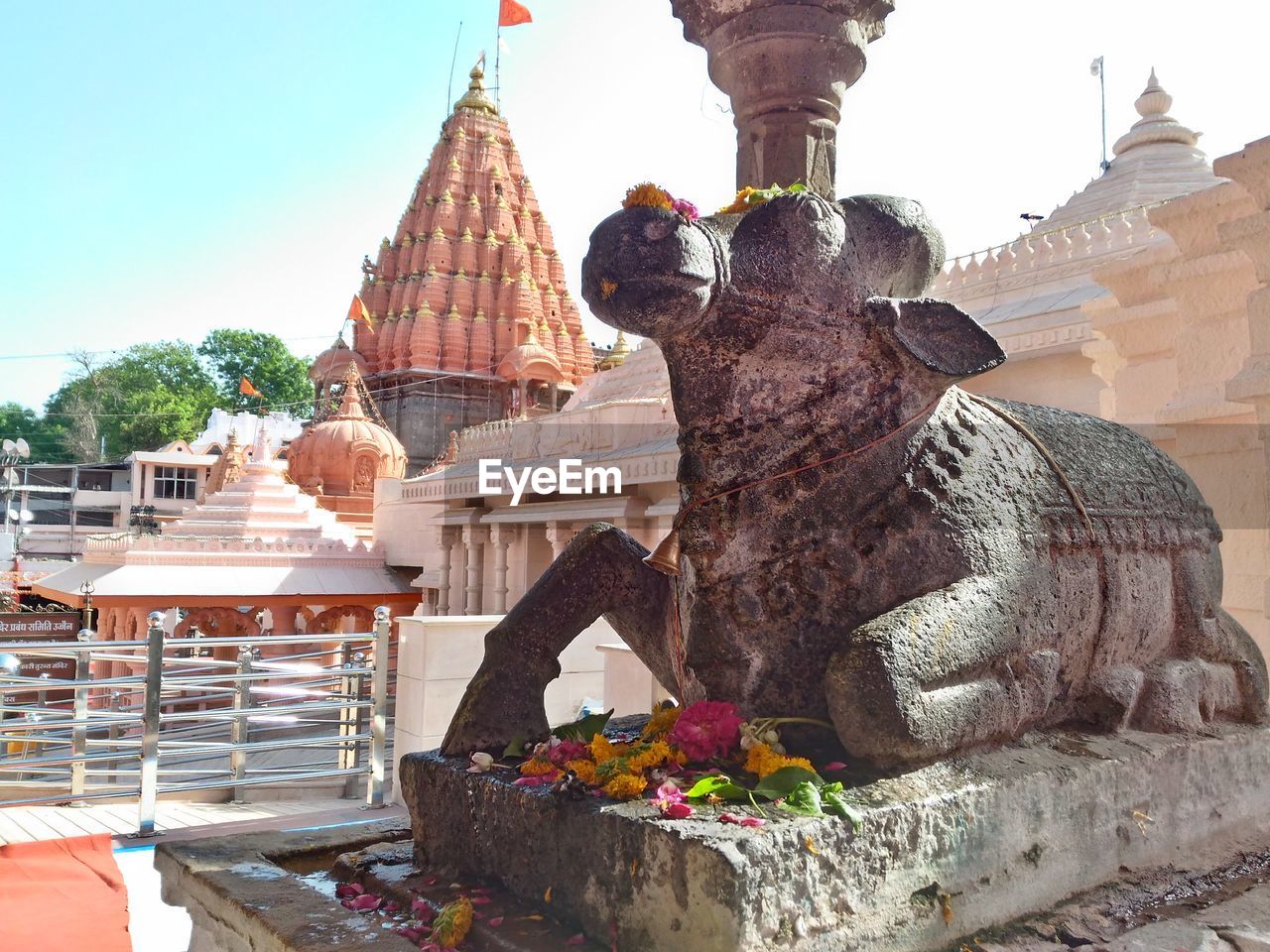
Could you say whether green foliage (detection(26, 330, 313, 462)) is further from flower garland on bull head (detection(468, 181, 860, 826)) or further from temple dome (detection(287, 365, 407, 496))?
flower garland on bull head (detection(468, 181, 860, 826))

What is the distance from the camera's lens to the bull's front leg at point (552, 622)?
75.4 inches

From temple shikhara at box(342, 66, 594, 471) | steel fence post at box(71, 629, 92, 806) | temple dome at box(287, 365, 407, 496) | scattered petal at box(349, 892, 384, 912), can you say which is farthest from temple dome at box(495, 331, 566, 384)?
scattered petal at box(349, 892, 384, 912)

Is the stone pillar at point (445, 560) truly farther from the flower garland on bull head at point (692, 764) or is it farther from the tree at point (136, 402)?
the tree at point (136, 402)

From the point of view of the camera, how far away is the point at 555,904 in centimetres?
155

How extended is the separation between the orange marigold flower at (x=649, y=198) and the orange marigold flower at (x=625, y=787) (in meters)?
0.89

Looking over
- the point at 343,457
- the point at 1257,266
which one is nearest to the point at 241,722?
the point at 1257,266

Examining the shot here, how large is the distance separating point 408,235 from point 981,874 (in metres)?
33.5

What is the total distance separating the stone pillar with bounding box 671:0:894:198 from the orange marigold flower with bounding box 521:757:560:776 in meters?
2.58

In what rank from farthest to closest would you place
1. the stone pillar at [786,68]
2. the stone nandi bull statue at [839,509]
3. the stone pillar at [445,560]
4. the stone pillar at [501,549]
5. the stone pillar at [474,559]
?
the stone pillar at [445,560]
the stone pillar at [474,559]
the stone pillar at [501,549]
the stone pillar at [786,68]
the stone nandi bull statue at [839,509]

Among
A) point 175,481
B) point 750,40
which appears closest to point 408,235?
point 175,481

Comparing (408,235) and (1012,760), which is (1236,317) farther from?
(408,235)

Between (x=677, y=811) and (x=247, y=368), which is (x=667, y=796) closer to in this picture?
(x=677, y=811)

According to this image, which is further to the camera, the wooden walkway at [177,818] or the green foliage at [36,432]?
the green foliage at [36,432]

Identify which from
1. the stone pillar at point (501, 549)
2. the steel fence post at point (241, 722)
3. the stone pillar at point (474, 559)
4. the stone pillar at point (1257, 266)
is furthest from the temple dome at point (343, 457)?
the stone pillar at point (1257, 266)
